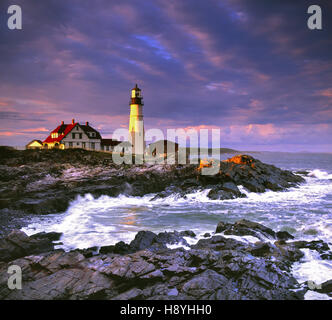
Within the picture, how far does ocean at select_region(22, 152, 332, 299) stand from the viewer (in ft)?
38.4

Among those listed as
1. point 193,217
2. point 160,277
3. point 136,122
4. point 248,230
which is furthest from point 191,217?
point 136,122

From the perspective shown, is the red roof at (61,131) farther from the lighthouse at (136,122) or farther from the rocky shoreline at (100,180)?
the lighthouse at (136,122)

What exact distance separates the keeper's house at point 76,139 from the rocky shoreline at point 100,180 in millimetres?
7304

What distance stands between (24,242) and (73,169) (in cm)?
2252

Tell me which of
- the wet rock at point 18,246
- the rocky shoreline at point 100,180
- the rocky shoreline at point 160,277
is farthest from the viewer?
the rocky shoreline at point 100,180

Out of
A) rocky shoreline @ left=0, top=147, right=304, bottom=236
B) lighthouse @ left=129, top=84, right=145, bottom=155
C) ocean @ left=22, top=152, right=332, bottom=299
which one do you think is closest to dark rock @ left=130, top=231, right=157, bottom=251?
ocean @ left=22, top=152, right=332, bottom=299

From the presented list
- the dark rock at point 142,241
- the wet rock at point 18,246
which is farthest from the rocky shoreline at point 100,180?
the dark rock at point 142,241

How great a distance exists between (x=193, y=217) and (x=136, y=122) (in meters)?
26.9

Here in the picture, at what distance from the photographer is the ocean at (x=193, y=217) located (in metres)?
11.7

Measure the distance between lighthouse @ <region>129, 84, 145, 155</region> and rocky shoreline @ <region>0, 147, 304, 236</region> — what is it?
833 cm

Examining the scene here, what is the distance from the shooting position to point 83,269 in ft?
23.9
